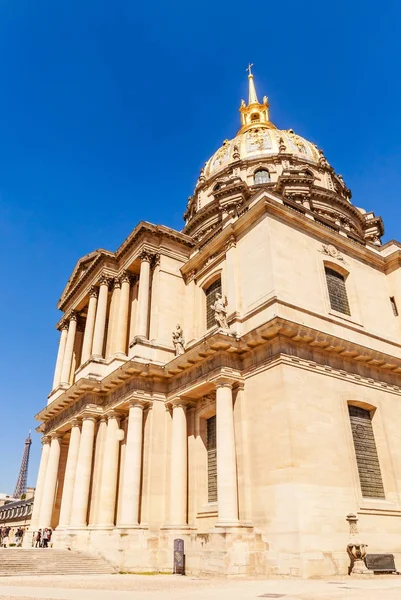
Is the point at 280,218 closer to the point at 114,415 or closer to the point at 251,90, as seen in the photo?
the point at 114,415

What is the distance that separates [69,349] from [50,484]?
992cm

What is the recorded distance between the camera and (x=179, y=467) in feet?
74.8

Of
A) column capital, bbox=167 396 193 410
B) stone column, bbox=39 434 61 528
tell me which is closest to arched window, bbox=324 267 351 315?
column capital, bbox=167 396 193 410

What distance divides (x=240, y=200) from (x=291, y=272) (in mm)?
20034

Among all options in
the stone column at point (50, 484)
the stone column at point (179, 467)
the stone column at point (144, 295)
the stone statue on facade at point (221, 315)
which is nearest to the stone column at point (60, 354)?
→ the stone column at point (50, 484)

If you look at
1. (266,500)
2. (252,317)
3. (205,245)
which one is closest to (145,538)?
(266,500)

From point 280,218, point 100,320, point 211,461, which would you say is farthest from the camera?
point 100,320

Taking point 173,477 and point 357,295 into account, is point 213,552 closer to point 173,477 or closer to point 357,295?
point 173,477

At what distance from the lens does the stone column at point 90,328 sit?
3174 centimetres

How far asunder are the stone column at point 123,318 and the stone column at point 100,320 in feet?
4.17

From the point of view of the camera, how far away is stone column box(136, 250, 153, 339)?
27439 millimetres

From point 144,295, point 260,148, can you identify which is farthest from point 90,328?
point 260,148

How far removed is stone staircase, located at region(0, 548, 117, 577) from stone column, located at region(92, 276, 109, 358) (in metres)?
11.5

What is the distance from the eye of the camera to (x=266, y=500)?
18375 mm
